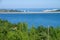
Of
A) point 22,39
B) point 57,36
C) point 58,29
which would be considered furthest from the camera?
point 58,29

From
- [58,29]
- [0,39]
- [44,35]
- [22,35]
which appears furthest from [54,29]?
[0,39]

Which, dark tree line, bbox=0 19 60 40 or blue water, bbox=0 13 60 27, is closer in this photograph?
dark tree line, bbox=0 19 60 40

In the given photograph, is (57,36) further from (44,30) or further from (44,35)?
(44,30)

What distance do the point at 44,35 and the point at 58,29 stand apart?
674 mm

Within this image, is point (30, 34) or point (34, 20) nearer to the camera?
point (30, 34)

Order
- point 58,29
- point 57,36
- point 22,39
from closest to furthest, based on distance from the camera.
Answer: point 22,39, point 57,36, point 58,29

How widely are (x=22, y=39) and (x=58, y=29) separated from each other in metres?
1.32

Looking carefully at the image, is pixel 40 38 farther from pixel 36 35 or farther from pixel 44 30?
pixel 44 30

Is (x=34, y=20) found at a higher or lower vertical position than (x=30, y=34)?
lower

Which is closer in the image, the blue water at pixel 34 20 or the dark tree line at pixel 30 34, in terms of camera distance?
the dark tree line at pixel 30 34

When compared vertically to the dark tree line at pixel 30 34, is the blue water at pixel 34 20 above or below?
below

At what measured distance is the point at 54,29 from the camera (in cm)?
691

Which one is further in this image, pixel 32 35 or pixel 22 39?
pixel 32 35

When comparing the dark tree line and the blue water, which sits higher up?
the dark tree line
